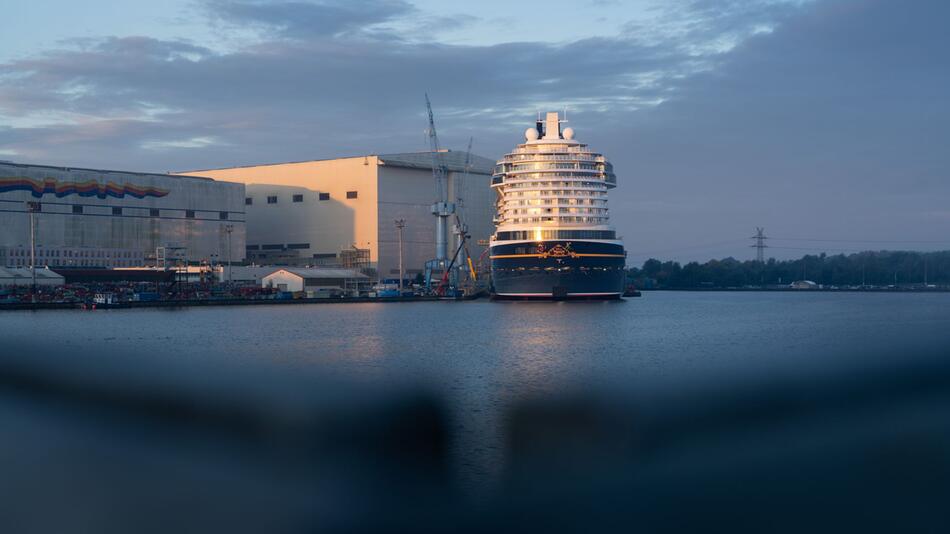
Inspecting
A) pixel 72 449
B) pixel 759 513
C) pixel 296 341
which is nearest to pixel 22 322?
pixel 296 341

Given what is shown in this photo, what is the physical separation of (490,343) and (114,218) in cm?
7382

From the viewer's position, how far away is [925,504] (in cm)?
1686

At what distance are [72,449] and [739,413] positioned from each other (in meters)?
16.3

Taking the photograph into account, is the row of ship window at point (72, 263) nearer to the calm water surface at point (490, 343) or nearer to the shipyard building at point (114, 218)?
the shipyard building at point (114, 218)

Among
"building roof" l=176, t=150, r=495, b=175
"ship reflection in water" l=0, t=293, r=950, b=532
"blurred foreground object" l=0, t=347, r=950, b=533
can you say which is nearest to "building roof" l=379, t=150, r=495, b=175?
"building roof" l=176, t=150, r=495, b=175

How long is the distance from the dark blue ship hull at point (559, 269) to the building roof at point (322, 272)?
34883 millimetres

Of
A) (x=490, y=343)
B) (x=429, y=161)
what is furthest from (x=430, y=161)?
(x=490, y=343)

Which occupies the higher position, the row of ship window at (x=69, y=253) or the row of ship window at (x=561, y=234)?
the row of ship window at (x=561, y=234)

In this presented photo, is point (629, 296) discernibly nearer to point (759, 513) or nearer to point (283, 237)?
point (283, 237)

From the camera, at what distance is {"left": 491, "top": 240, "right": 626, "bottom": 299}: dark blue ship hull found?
78438 mm

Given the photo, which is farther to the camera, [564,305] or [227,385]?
[564,305]

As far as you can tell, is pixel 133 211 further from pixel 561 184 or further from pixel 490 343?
pixel 490 343

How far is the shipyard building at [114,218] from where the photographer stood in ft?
334

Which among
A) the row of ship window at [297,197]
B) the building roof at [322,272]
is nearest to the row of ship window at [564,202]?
the building roof at [322,272]
